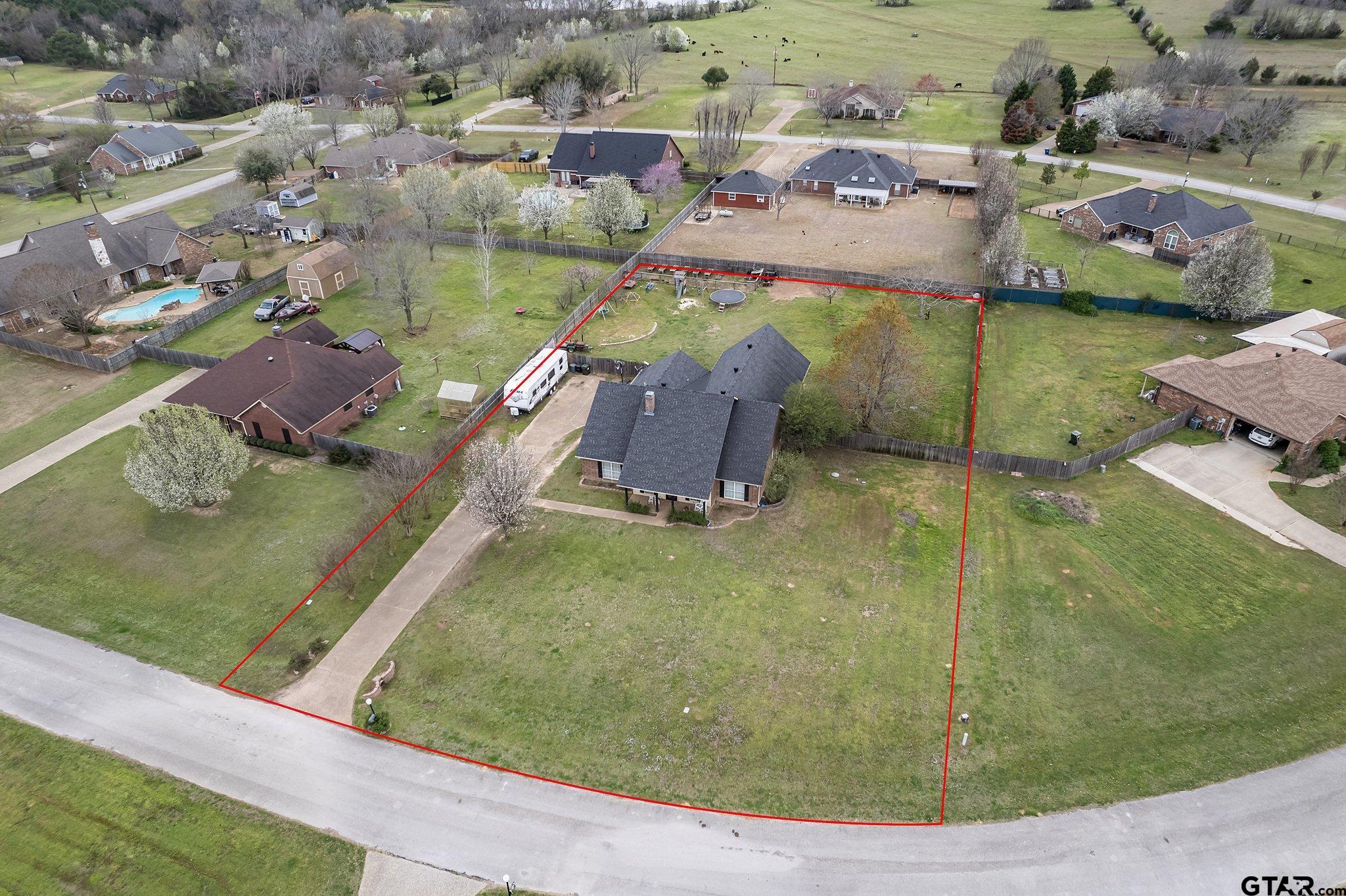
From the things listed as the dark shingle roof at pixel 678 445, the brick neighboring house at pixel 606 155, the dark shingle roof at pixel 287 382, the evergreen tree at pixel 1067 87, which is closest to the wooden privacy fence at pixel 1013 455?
the dark shingle roof at pixel 678 445

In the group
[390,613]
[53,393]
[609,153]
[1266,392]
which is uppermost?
[609,153]

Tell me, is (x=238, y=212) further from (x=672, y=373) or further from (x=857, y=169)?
(x=857, y=169)

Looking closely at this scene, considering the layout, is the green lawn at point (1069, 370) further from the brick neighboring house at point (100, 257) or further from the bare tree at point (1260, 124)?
the brick neighboring house at point (100, 257)

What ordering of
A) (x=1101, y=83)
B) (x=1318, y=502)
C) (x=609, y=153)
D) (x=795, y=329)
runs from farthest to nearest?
(x=1101, y=83)
(x=609, y=153)
(x=795, y=329)
(x=1318, y=502)

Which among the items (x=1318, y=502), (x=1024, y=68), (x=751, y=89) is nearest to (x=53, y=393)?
(x=1318, y=502)

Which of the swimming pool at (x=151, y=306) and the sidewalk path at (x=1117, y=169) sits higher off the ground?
the sidewalk path at (x=1117, y=169)

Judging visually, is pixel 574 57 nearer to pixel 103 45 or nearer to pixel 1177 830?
pixel 103 45
